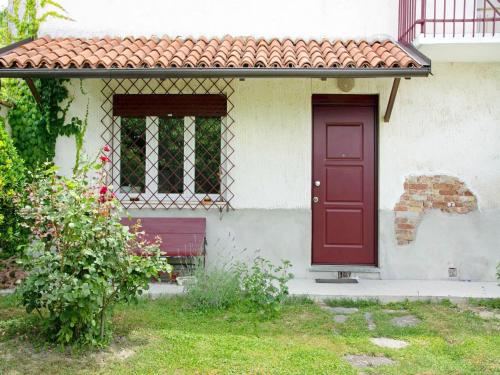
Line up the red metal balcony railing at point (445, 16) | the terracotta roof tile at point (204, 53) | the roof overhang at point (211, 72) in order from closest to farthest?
the roof overhang at point (211, 72) → the terracotta roof tile at point (204, 53) → the red metal balcony railing at point (445, 16)

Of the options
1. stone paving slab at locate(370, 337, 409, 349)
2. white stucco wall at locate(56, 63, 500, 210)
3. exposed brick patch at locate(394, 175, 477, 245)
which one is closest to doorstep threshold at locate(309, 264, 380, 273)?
exposed brick patch at locate(394, 175, 477, 245)

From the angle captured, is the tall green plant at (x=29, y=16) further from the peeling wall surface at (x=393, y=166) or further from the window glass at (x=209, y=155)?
the window glass at (x=209, y=155)

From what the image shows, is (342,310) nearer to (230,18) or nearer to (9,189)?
(9,189)

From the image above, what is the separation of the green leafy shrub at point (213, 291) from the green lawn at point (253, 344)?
15 centimetres

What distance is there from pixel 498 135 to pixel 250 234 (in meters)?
3.90

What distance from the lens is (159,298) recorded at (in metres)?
7.03

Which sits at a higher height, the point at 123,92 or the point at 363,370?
the point at 123,92

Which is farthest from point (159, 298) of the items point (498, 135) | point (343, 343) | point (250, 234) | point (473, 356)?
point (498, 135)

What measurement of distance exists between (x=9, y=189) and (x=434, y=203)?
586 centimetres

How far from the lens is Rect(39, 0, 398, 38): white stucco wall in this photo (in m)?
8.69

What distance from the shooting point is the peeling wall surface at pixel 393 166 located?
8328mm

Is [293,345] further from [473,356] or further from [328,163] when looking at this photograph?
[328,163]

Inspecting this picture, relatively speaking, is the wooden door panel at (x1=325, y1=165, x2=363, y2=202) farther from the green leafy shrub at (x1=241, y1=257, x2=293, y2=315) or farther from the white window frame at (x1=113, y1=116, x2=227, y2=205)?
the green leafy shrub at (x1=241, y1=257, x2=293, y2=315)

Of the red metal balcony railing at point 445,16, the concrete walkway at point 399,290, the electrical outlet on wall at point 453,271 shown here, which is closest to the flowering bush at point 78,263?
the concrete walkway at point 399,290
